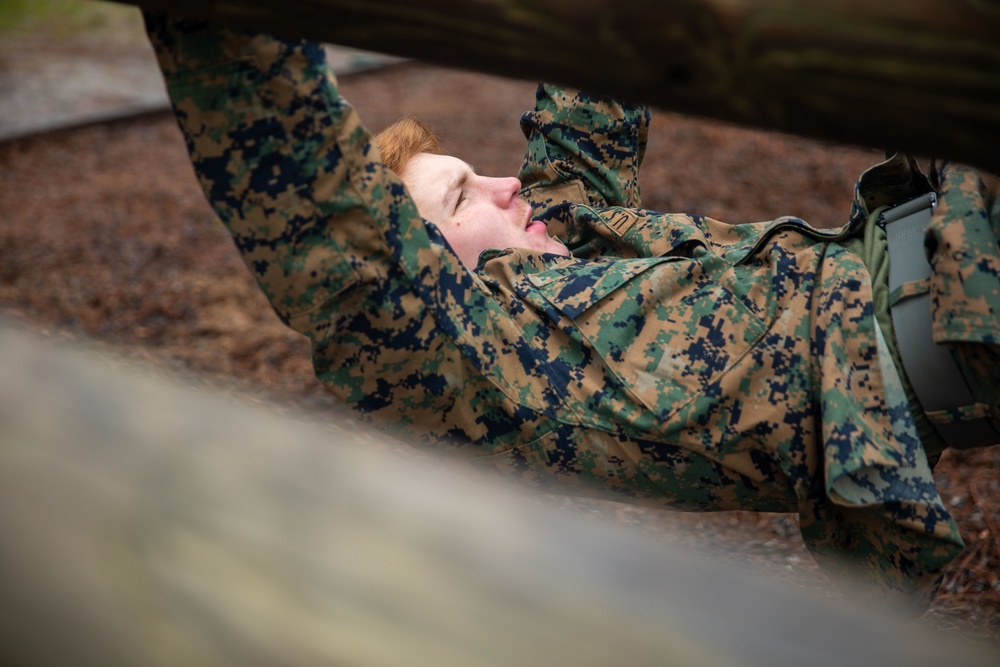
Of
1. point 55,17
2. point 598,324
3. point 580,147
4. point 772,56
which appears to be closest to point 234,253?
point 580,147

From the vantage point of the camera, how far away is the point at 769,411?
161 cm

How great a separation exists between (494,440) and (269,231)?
59 cm

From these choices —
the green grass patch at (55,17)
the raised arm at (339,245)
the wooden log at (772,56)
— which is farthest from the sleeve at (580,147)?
the green grass patch at (55,17)

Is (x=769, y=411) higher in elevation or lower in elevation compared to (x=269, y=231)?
lower

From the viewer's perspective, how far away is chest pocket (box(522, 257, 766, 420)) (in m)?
1.66

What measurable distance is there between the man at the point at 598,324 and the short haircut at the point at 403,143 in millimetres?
122

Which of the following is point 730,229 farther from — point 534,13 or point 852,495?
point 534,13

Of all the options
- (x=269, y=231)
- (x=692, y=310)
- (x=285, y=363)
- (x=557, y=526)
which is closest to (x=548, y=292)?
(x=692, y=310)

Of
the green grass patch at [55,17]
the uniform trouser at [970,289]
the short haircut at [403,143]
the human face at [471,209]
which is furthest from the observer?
the green grass patch at [55,17]

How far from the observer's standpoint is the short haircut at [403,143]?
82.1 inches

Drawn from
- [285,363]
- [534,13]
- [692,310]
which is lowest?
[285,363]

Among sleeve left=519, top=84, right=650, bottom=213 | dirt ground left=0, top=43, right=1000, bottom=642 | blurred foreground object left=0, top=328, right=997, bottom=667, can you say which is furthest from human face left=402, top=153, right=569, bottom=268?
blurred foreground object left=0, top=328, right=997, bottom=667

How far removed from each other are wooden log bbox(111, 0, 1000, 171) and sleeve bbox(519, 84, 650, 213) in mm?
1420

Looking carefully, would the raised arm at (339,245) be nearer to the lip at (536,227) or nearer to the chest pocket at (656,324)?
the chest pocket at (656,324)
